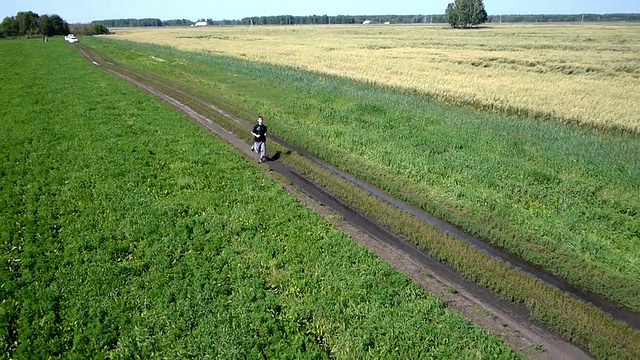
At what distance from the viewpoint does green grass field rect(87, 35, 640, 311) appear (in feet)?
44.3

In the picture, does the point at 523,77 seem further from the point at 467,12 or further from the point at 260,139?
the point at 467,12

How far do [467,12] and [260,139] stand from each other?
516 feet

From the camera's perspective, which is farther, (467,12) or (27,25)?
(467,12)

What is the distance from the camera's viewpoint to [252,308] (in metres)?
10.5

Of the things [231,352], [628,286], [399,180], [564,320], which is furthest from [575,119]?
[231,352]

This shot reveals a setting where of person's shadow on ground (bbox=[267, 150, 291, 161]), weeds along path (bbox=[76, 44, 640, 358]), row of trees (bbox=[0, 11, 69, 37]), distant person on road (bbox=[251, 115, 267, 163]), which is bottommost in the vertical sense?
weeds along path (bbox=[76, 44, 640, 358])

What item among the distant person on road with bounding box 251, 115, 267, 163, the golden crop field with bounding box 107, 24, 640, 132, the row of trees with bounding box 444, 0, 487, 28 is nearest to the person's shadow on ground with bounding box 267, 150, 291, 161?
the distant person on road with bounding box 251, 115, 267, 163

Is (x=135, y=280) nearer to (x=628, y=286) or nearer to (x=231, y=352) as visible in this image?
(x=231, y=352)

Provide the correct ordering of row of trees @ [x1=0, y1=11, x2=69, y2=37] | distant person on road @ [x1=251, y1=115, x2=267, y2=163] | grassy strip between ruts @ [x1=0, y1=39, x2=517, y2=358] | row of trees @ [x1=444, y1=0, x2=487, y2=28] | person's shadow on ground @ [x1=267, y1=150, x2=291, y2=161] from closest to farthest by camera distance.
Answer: grassy strip between ruts @ [x1=0, y1=39, x2=517, y2=358]
distant person on road @ [x1=251, y1=115, x2=267, y2=163]
person's shadow on ground @ [x1=267, y1=150, x2=291, y2=161]
row of trees @ [x1=0, y1=11, x2=69, y2=37]
row of trees @ [x1=444, y1=0, x2=487, y2=28]

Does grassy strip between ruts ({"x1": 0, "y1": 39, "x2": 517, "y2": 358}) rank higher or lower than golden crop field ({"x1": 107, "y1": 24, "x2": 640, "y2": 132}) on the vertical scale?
lower

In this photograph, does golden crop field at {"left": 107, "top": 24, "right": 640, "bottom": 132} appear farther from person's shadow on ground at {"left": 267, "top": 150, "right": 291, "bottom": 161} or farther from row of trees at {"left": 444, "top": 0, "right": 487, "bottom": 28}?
row of trees at {"left": 444, "top": 0, "right": 487, "bottom": 28}

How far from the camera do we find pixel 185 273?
11.8m

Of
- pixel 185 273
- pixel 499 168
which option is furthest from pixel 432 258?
pixel 499 168

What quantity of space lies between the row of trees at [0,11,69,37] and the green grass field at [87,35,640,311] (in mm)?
133009
